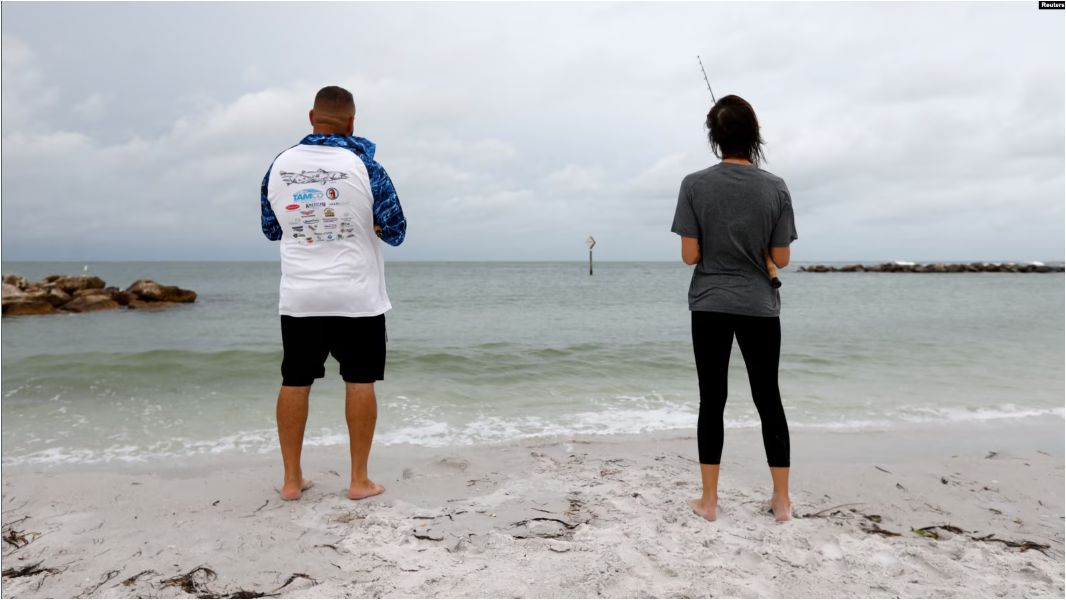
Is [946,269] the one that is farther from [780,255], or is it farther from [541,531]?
[541,531]

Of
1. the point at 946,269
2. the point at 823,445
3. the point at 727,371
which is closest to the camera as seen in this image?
the point at 727,371

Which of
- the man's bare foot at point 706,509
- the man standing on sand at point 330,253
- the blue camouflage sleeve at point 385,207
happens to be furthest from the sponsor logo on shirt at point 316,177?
the man's bare foot at point 706,509

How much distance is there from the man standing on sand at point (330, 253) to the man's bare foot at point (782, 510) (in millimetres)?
2155

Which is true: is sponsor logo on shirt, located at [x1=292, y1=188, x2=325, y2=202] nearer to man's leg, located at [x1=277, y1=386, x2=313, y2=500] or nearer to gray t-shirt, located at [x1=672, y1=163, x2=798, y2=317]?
man's leg, located at [x1=277, y1=386, x2=313, y2=500]

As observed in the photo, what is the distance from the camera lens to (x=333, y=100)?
2.99 m

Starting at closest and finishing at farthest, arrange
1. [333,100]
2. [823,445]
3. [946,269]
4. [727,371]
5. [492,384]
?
[727,371] → [333,100] → [823,445] → [492,384] → [946,269]

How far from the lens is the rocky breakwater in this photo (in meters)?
16.8

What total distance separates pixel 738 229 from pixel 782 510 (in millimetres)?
1418

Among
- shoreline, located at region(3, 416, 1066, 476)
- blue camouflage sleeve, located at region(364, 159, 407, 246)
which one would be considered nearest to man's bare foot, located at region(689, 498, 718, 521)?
shoreline, located at region(3, 416, 1066, 476)

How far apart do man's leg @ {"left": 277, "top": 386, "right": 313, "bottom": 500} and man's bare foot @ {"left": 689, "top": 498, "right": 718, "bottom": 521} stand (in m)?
2.10

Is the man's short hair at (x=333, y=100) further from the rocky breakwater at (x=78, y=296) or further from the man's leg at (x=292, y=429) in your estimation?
the rocky breakwater at (x=78, y=296)

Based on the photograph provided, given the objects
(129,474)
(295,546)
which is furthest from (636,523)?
(129,474)

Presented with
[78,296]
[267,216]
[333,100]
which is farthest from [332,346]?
[78,296]

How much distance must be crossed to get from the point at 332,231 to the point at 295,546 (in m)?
1.49
